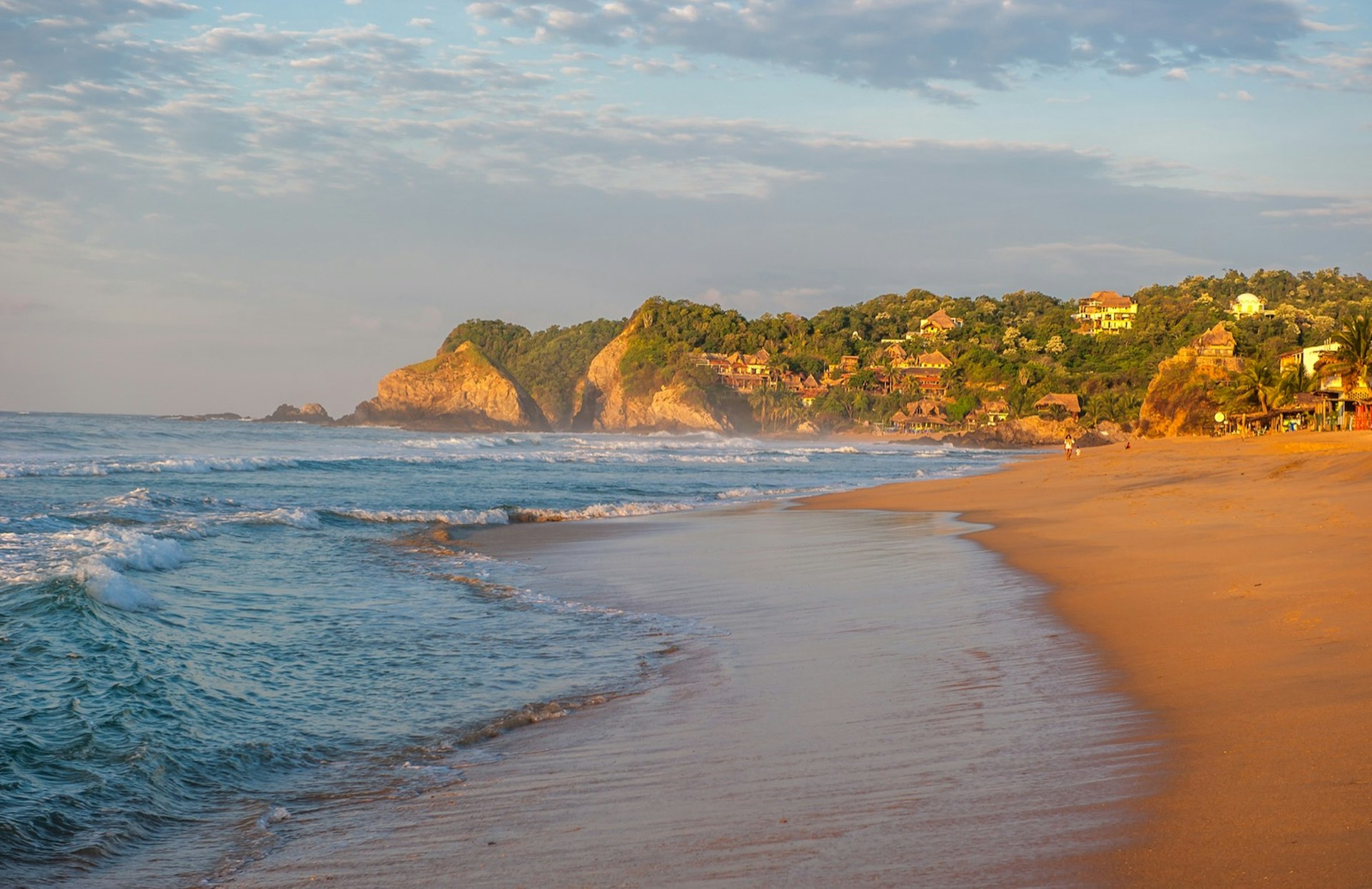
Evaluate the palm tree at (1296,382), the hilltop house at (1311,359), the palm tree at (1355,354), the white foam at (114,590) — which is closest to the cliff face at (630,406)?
the hilltop house at (1311,359)

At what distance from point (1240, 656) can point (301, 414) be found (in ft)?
559

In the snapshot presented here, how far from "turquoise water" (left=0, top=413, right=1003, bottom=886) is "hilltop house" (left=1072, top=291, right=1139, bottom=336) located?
12088 centimetres

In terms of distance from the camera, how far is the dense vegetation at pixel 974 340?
104375mm

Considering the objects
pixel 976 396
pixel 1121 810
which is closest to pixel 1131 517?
pixel 1121 810

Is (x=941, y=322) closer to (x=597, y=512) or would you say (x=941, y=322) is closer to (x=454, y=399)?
(x=454, y=399)

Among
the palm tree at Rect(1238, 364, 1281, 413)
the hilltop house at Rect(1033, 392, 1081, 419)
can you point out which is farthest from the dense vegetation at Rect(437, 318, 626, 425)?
the palm tree at Rect(1238, 364, 1281, 413)

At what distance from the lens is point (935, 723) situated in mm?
5297

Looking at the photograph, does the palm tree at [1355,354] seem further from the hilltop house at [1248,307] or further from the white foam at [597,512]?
the hilltop house at [1248,307]

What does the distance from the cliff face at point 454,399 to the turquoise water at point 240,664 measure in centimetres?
12919

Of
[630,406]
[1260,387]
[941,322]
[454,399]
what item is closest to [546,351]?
[454,399]

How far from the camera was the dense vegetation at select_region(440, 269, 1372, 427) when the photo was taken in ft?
342

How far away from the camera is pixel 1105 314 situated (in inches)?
5197

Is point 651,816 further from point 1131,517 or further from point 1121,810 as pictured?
point 1131,517

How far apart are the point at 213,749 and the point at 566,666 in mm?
2674
